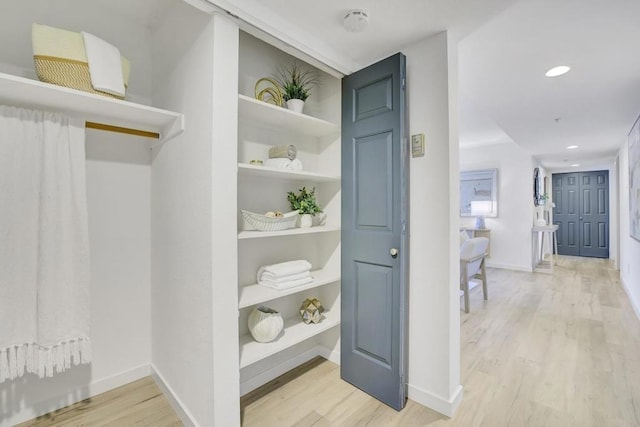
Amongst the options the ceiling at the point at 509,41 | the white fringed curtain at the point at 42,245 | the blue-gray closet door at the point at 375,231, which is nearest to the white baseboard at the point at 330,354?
the blue-gray closet door at the point at 375,231

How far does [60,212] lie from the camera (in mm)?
1542

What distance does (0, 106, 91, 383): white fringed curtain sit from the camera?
4.68 ft

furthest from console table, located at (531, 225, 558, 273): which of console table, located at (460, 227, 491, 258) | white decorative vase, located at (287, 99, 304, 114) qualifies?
white decorative vase, located at (287, 99, 304, 114)

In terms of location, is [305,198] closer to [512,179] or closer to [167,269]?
[167,269]

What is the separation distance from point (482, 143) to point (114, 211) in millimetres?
5968

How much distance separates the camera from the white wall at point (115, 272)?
5.92 ft

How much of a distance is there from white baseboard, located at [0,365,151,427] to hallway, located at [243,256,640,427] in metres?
0.79

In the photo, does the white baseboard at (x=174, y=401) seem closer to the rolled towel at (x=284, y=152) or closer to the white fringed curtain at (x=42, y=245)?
the white fringed curtain at (x=42, y=245)

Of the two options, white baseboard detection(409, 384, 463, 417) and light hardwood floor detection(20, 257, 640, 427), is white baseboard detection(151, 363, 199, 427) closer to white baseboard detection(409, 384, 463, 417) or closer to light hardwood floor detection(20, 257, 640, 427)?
light hardwood floor detection(20, 257, 640, 427)

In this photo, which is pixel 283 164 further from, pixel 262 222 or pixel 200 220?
pixel 200 220

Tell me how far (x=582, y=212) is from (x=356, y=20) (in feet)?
28.5

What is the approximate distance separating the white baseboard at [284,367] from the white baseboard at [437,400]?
2.01 feet

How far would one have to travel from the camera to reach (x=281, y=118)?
1.91m

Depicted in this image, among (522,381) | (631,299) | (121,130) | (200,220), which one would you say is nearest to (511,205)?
(631,299)
